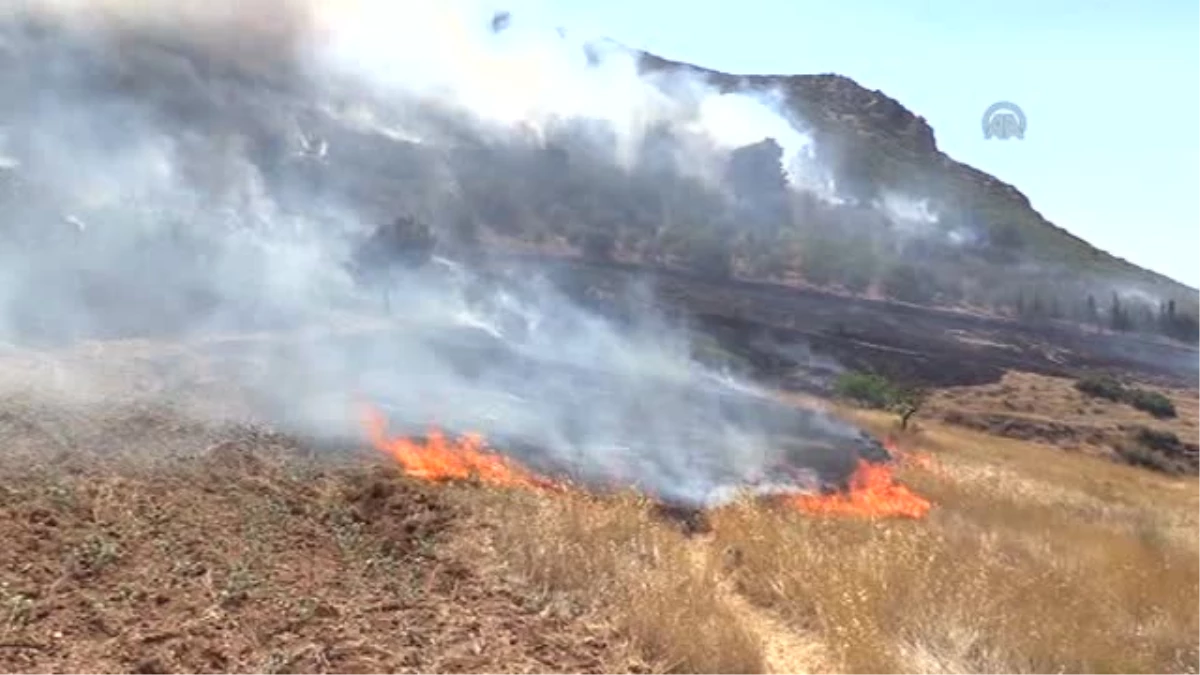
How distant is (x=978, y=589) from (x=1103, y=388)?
55.0 m

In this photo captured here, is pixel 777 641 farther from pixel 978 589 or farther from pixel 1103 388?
pixel 1103 388

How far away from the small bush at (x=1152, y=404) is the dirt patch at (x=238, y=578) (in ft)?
177

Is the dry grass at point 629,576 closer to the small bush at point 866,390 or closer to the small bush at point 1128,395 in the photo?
the small bush at point 866,390

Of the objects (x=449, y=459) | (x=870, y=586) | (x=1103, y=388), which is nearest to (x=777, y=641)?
(x=870, y=586)

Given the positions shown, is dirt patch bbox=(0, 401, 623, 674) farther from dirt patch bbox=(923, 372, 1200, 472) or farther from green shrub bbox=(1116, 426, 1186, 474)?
dirt patch bbox=(923, 372, 1200, 472)

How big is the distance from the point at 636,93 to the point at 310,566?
131 m

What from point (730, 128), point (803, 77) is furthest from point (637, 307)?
point (803, 77)

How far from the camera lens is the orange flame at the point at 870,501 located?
50.7 feet

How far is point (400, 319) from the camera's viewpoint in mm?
36469

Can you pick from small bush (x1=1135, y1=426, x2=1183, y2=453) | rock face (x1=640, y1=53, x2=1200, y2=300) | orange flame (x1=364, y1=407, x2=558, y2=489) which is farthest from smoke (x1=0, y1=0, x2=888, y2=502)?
rock face (x1=640, y1=53, x2=1200, y2=300)

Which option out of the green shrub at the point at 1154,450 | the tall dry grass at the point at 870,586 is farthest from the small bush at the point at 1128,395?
the tall dry grass at the point at 870,586

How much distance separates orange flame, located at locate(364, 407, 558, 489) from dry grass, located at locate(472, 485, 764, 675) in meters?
1.67

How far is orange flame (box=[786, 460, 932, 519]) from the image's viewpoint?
50.7ft

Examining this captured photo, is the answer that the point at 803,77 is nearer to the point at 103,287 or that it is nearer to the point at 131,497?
the point at 103,287
